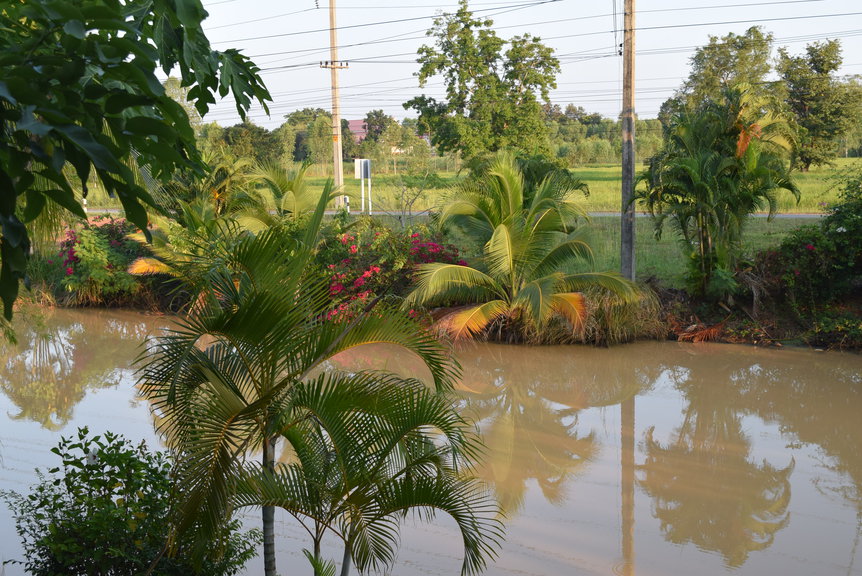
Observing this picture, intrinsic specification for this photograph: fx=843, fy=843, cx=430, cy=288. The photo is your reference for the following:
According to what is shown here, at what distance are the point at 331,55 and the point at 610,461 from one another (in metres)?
17.1

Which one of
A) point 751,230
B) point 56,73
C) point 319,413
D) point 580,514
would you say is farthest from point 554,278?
point 56,73

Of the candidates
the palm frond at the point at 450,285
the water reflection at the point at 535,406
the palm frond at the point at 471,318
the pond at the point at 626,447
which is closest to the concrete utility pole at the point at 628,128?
the pond at the point at 626,447

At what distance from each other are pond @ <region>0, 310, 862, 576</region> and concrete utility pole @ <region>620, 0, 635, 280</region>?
5.52 feet

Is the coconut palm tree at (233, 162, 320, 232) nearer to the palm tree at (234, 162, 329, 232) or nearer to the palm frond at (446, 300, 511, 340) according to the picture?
the palm tree at (234, 162, 329, 232)

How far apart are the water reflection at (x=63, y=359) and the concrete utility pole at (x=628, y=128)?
835cm

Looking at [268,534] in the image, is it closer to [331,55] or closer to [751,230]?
[751,230]

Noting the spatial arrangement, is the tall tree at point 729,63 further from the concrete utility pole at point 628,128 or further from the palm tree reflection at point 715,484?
the palm tree reflection at point 715,484

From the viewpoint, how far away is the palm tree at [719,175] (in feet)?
43.5

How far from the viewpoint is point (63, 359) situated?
45.1 ft

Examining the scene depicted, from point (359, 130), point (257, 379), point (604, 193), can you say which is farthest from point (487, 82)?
point (359, 130)

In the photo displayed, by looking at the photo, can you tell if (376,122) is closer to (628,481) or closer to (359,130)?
(359,130)

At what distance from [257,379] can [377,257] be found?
1017cm

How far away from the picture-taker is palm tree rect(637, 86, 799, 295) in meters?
13.3

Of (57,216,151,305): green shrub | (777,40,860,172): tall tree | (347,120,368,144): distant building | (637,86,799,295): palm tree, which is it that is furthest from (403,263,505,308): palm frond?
(347,120,368,144): distant building
